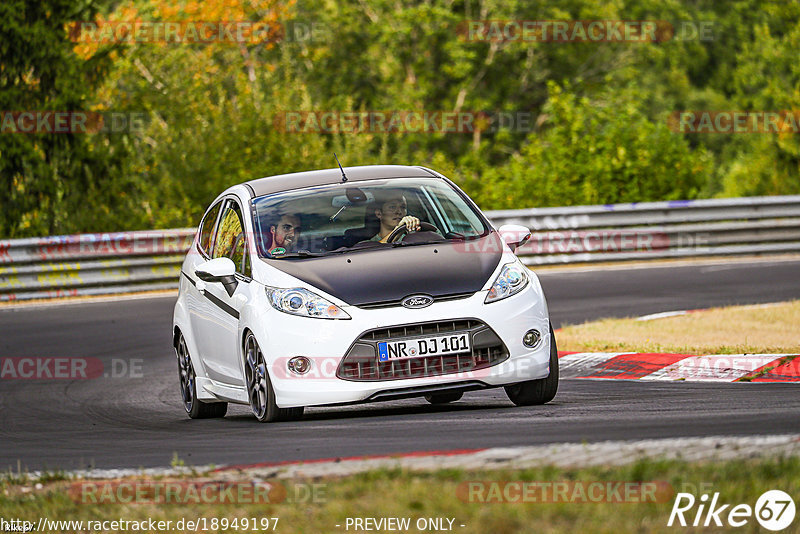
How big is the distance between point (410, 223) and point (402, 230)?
11 centimetres

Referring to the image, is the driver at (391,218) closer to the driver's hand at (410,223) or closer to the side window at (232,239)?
the driver's hand at (410,223)

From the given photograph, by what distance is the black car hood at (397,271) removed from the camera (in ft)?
26.3

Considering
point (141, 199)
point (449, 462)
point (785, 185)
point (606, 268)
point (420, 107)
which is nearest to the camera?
point (449, 462)

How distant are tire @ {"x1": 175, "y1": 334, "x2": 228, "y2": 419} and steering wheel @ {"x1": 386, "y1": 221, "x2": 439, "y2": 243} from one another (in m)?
2.01

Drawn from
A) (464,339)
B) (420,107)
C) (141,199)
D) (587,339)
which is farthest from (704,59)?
(464,339)

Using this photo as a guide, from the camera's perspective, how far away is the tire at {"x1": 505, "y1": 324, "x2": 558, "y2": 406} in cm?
849

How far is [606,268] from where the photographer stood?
20812 millimetres

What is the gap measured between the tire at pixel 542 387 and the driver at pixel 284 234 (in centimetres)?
175

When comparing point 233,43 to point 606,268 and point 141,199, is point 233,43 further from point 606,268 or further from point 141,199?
point 606,268

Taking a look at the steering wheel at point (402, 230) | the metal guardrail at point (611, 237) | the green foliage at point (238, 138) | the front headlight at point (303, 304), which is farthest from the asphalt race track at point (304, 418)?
the green foliage at point (238, 138)

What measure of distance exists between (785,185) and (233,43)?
73.1 feet

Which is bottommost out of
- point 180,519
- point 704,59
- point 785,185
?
point 704,59

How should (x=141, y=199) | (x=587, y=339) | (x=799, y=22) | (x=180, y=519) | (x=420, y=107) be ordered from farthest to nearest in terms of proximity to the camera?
1. (x=420, y=107)
2. (x=799, y=22)
3. (x=141, y=199)
4. (x=587, y=339)
5. (x=180, y=519)

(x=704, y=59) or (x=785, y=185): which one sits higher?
(x=785, y=185)
